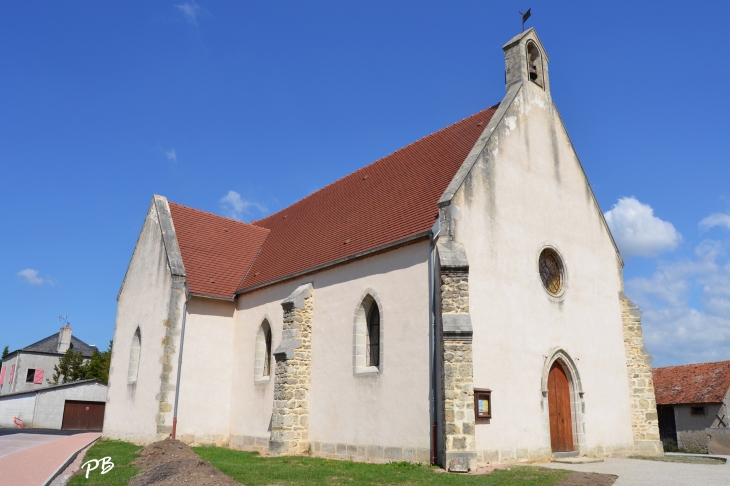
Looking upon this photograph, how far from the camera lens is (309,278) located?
18438mm

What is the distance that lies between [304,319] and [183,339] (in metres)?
4.96

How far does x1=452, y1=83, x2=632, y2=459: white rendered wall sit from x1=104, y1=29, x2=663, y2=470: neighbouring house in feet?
0.19

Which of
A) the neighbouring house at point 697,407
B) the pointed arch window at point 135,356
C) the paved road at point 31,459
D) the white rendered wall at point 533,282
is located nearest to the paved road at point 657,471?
the white rendered wall at point 533,282

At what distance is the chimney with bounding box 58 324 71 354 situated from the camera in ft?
165

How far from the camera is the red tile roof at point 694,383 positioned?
28.0m

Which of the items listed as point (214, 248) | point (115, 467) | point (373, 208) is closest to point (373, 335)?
point (373, 208)

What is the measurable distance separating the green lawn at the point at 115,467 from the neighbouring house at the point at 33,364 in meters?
33.8

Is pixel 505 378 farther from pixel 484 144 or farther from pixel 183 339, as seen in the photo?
pixel 183 339

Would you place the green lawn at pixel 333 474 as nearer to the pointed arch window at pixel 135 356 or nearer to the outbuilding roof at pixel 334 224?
the outbuilding roof at pixel 334 224

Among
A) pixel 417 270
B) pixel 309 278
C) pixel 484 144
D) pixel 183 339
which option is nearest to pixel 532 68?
pixel 484 144

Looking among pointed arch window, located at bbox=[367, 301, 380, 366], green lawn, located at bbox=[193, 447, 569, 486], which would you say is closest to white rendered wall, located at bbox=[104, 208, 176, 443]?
green lawn, located at bbox=[193, 447, 569, 486]

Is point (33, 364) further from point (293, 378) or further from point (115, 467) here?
point (115, 467)

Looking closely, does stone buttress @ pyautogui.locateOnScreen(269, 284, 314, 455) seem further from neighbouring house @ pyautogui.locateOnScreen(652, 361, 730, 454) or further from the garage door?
the garage door

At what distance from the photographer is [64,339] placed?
5081 centimetres
